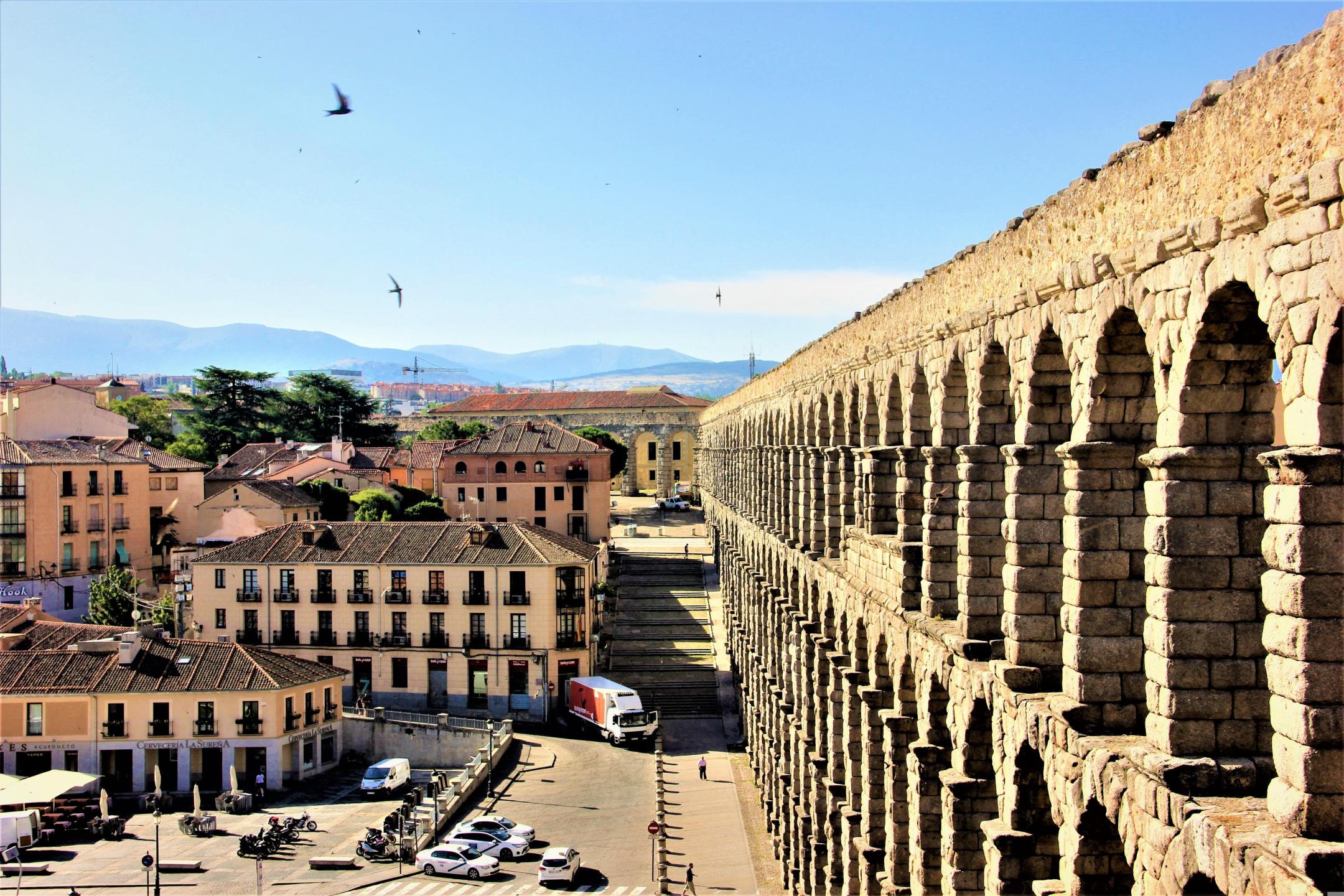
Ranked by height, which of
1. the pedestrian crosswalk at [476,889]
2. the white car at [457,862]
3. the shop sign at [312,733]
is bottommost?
the pedestrian crosswalk at [476,889]

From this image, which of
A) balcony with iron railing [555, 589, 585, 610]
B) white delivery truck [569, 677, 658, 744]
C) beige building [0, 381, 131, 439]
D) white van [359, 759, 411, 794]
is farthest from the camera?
beige building [0, 381, 131, 439]

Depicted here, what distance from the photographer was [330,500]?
8412cm

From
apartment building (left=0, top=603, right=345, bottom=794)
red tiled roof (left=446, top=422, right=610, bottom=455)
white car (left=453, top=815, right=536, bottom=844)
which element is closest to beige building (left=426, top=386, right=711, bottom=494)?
red tiled roof (left=446, top=422, right=610, bottom=455)

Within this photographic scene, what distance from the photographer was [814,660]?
29125 mm

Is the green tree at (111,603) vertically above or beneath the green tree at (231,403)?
beneath

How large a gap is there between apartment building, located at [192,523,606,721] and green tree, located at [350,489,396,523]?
64.6 ft

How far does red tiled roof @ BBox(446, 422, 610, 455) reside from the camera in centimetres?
8588

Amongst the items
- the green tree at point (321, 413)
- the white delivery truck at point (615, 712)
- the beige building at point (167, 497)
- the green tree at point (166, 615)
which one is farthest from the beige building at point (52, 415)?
the white delivery truck at point (615, 712)

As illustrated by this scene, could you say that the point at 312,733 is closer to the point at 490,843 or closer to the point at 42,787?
the point at 42,787

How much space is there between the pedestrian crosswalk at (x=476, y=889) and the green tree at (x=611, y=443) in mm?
82805

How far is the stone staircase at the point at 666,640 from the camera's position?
59469 millimetres

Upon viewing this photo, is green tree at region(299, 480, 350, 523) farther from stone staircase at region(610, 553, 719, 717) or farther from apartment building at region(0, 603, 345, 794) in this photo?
apartment building at region(0, 603, 345, 794)

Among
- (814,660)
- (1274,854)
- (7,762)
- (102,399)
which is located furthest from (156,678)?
(102,399)

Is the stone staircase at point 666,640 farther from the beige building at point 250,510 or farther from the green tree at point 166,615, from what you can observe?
the green tree at point 166,615
